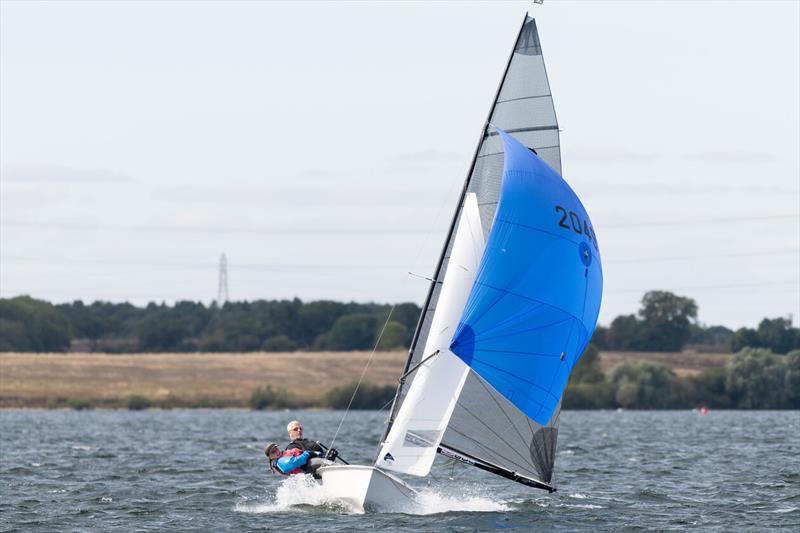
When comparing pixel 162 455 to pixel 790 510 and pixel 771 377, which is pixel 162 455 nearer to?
pixel 790 510

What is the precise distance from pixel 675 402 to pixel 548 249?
89359 mm

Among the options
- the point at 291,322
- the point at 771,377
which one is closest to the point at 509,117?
the point at 771,377

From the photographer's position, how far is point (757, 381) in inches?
4311

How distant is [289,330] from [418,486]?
112448mm

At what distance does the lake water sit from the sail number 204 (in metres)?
5.17

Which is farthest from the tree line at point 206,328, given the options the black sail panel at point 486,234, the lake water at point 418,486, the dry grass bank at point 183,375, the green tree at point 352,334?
the black sail panel at point 486,234

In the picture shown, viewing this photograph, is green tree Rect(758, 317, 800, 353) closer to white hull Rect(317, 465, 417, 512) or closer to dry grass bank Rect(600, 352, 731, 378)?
dry grass bank Rect(600, 352, 731, 378)

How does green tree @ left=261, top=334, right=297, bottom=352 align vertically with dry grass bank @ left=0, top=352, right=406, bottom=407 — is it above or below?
above

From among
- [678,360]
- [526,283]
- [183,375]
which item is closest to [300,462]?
[526,283]

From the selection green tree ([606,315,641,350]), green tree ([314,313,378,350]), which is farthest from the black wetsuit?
green tree ([606,315,641,350])

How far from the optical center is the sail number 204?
26328mm

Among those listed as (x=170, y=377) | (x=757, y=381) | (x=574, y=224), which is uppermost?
(x=574, y=224)

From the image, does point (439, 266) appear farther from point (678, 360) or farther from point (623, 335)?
point (623, 335)

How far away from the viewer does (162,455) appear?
47.8 m
